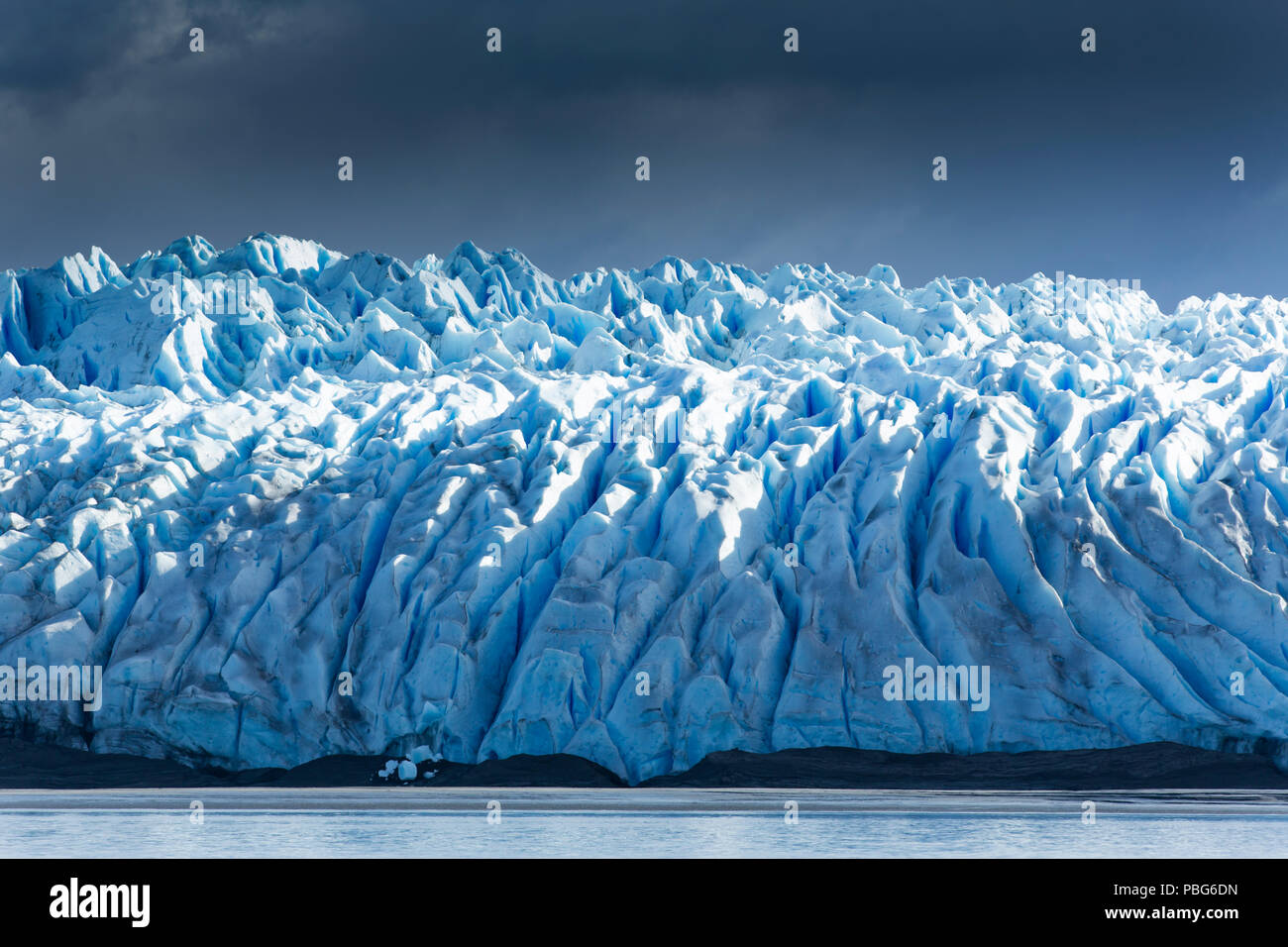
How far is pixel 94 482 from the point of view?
143 ft

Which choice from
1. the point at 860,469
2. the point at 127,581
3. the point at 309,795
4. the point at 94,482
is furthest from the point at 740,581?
the point at 94,482

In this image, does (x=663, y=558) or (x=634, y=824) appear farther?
(x=663, y=558)

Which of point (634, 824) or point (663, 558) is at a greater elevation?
point (663, 558)

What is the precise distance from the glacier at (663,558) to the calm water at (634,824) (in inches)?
95.3

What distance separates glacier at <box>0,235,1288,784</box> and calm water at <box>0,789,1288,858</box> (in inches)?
95.3

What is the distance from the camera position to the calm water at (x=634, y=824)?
22.8 meters

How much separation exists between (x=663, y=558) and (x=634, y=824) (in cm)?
1351

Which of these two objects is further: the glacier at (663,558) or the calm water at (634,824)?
the glacier at (663,558)

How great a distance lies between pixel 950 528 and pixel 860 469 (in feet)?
12.8

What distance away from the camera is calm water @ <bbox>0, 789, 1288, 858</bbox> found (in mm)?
22812

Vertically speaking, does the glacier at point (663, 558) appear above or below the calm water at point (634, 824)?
above

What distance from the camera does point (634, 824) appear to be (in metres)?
27.0

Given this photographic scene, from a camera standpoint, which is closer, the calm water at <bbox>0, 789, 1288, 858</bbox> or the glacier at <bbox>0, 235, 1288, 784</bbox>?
the calm water at <bbox>0, 789, 1288, 858</bbox>
